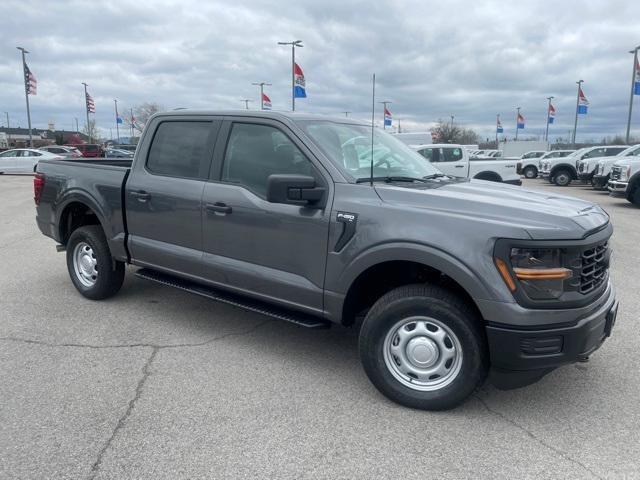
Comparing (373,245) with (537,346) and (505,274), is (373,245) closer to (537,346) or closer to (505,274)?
(505,274)

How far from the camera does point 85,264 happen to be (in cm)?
548

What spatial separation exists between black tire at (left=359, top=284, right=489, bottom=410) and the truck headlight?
0.38 m

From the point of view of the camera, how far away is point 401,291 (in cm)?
334

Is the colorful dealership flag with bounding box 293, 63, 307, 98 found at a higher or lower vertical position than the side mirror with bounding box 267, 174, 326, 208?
higher

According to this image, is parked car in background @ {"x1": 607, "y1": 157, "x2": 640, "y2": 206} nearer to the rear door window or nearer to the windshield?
the windshield

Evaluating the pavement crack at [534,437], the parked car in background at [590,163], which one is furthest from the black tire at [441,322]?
the parked car in background at [590,163]

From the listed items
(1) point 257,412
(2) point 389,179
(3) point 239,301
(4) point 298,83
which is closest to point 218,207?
(3) point 239,301

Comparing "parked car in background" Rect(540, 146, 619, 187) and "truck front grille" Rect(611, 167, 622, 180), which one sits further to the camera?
"parked car in background" Rect(540, 146, 619, 187)

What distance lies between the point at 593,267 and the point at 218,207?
2621mm

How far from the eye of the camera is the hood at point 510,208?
2945 millimetres

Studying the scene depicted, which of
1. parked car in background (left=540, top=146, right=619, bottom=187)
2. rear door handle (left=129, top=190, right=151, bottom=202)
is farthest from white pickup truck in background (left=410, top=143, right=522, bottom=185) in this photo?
rear door handle (left=129, top=190, right=151, bottom=202)

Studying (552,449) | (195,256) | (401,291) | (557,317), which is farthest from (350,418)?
(195,256)

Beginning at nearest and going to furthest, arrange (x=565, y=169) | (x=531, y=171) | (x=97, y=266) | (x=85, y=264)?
(x=97, y=266), (x=85, y=264), (x=565, y=169), (x=531, y=171)

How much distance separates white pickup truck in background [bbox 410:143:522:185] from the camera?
51.4 ft
